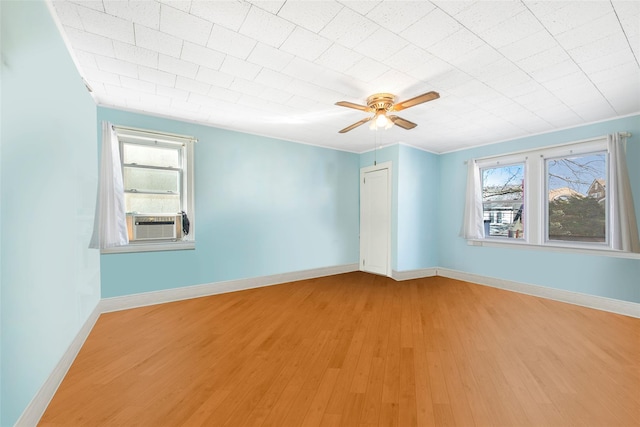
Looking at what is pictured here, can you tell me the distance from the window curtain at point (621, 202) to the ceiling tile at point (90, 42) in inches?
218

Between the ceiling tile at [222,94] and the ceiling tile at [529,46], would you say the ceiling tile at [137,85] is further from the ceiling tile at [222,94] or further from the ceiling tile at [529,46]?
the ceiling tile at [529,46]

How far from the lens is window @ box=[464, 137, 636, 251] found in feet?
11.6

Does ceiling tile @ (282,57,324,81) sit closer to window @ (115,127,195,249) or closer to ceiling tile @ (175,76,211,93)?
ceiling tile @ (175,76,211,93)

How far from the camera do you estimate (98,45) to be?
82.2 inches

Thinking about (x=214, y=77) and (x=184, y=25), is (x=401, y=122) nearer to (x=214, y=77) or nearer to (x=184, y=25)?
(x=214, y=77)

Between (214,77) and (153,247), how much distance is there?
2329 mm

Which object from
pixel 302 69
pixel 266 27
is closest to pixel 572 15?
pixel 302 69

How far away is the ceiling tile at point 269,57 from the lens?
82.4 inches

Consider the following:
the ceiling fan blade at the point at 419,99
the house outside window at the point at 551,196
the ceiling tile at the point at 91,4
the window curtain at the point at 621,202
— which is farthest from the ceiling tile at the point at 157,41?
the window curtain at the point at 621,202

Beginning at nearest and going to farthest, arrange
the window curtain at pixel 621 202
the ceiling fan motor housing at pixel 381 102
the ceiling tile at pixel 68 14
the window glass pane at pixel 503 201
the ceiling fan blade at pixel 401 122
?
1. the ceiling tile at pixel 68 14
2. the ceiling fan motor housing at pixel 381 102
3. the ceiling fan blade at pixel 401 122
4. the window curtain at pixel 621 202
5. the window glass pane at pixel 503 201

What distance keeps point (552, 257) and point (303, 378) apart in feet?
13.6

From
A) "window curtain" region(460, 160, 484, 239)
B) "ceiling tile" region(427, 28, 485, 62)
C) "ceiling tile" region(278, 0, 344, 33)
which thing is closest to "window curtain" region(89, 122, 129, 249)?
"ceiling tile" region(278, 0, 344, 33)

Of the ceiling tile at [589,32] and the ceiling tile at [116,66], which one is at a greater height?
the ceiling tile at [116,66]

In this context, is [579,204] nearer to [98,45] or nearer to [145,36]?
[145,36]
